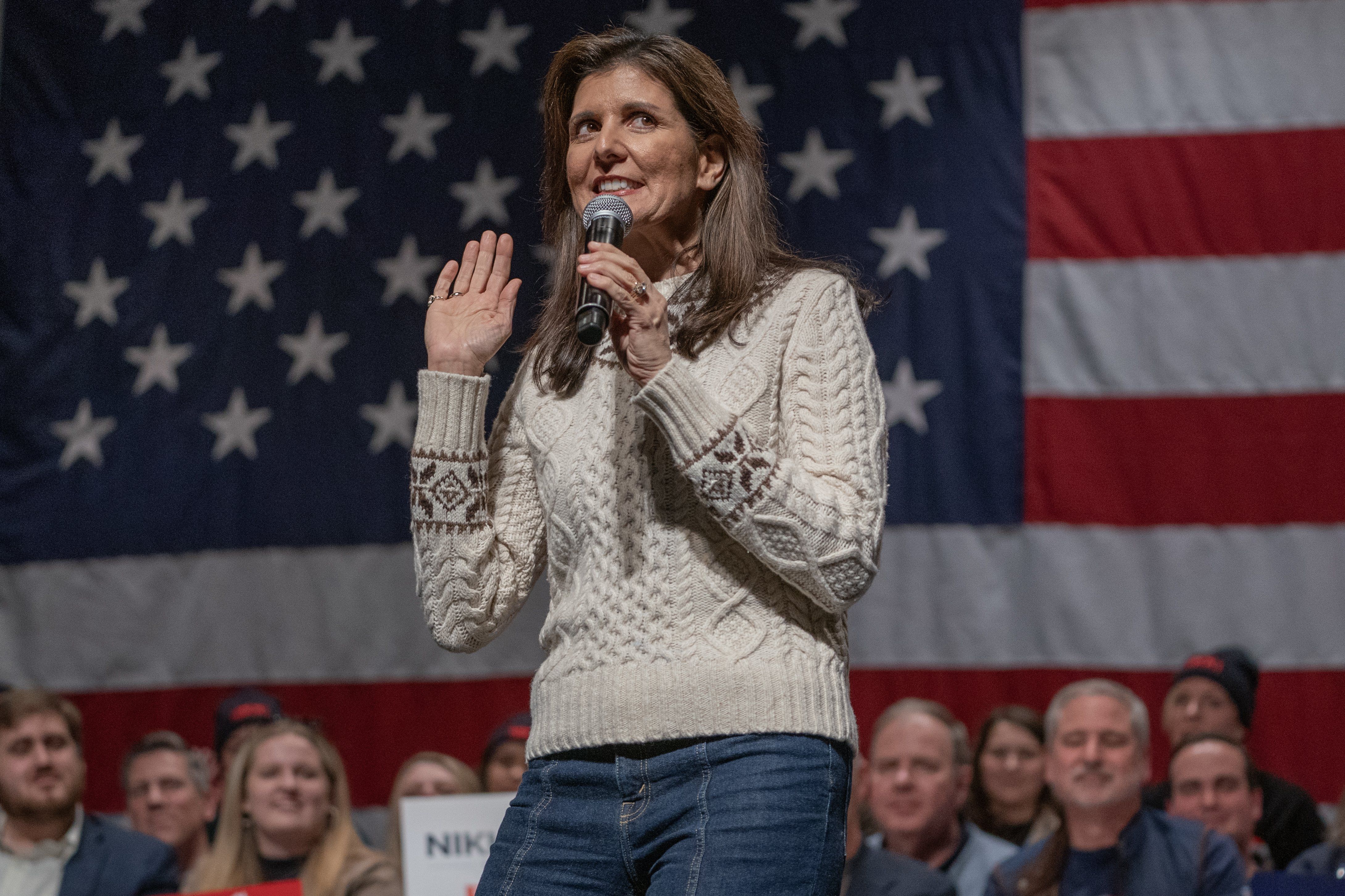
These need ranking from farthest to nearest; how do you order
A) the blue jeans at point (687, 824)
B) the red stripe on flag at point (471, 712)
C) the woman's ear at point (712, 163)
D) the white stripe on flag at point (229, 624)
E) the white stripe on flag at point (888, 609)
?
the white stripe on flag at point (229, 624) → the white stripe on flag at point (888, 609) → the red stripe on flag at point (471, 712) → the woman's ear at point (712, 163) → the blue jeans at point (687, 824)

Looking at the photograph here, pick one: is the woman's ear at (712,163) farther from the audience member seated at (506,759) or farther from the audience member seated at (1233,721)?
the audience member seated at (1233,721)

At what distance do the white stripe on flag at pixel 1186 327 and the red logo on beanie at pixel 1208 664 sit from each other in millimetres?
781

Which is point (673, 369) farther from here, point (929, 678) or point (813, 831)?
point (929, 678)

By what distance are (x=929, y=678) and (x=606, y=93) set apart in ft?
9.75

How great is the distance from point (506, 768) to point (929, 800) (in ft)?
3.69

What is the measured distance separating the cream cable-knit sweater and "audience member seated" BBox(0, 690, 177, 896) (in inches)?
92.9

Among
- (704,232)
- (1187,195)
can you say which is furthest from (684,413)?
(1187,195)

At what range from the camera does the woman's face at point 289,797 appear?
11.9 ft

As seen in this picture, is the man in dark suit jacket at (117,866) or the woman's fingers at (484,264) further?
the man in dark suit jacket at (117,866)

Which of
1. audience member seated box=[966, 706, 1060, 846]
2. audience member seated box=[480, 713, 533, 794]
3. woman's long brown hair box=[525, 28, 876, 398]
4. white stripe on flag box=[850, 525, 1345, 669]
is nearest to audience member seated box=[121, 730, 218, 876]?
audience member seated box=[480, 713, 533, 794]

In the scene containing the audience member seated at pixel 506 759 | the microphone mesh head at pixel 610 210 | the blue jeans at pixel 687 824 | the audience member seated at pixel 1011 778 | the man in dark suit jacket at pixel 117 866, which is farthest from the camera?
the audience member seated at pixel 506 759

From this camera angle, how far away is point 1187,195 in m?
4.32

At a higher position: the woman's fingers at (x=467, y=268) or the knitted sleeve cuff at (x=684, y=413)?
the woman's fingers at (x=467, y=268)

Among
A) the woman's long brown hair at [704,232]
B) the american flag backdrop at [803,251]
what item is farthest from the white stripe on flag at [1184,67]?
the woman's long brown hair at [704,232]
